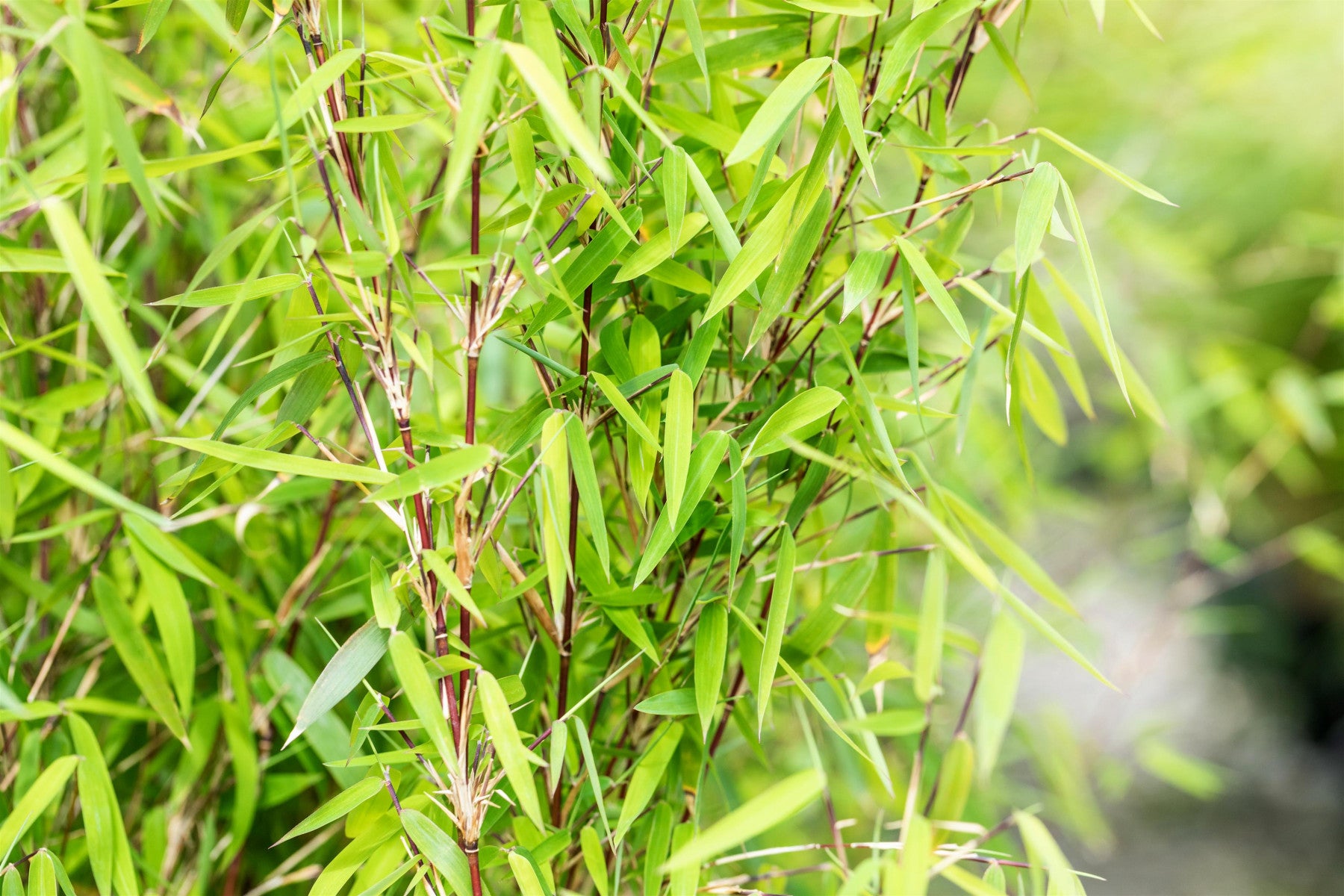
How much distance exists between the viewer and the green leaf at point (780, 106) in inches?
11.5

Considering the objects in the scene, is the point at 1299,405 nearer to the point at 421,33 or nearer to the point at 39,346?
the point at 421,33

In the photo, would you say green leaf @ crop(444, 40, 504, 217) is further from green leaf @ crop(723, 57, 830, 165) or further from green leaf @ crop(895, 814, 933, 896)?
green leaf @ crop(895, 814, 933, 896)

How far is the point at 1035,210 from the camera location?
0.32 metres

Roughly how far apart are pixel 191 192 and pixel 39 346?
22 centimetres

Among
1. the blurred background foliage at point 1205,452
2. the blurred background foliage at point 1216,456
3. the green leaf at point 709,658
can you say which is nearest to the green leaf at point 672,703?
the green leaf at point 709,658

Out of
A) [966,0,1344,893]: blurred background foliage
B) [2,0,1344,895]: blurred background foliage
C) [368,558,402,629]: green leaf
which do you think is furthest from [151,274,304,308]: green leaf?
[966,0,1344,893]: blurred background foliage

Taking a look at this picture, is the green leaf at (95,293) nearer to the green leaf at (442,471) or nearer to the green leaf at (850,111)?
the green leaf at (442,471)

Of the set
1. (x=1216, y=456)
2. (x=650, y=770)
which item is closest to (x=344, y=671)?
(x=650, y=770)

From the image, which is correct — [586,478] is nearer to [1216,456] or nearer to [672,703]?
[672,703]

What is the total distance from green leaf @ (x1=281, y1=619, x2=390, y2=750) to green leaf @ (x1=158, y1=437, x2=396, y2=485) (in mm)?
58

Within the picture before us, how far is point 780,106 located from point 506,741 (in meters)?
0.24

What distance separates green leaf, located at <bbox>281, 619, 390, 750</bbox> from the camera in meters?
0.31

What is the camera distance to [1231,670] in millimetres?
1883

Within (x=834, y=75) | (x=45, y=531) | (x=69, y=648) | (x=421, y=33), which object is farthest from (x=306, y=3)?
(x=69, y=648)
